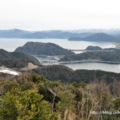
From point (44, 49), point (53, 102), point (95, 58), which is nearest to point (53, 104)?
point (53, 102)

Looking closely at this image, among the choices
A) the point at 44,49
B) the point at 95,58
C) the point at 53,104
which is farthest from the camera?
the point at 44,49

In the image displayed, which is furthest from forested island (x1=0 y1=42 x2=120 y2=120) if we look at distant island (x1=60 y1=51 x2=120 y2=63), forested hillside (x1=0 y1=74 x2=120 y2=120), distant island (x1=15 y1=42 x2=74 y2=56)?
distant island (x1=15 y1=42 x2=74 y2=56)

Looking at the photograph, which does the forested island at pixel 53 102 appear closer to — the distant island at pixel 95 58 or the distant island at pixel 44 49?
the distant island at pixel 95 58

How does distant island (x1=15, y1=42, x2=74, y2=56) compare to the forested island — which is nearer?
the forested island

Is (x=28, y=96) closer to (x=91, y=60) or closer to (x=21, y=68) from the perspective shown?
(x=21, y=68)

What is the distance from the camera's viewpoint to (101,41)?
128500 millimetres

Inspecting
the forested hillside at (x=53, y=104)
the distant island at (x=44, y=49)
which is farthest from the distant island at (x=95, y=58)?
the forested hillside at (x=53, y=104)

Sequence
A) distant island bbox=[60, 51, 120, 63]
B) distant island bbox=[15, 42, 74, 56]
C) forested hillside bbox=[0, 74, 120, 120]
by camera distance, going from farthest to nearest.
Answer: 1. distant island bbox=[15, 42, 74, 56]
2. distant island bbox=[60, 51, 120, 63]
3. forested hillside bbox=[0, 74, 120, 120]

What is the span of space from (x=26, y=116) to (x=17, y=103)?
333 mm

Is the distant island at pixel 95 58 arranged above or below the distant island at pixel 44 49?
below

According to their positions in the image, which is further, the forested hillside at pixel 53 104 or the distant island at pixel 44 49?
the distant island at pixel 44 49

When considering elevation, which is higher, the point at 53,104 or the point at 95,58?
the point at 53,104

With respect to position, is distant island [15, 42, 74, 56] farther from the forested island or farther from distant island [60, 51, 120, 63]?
the forested island

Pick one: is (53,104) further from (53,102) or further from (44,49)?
(44,49)
